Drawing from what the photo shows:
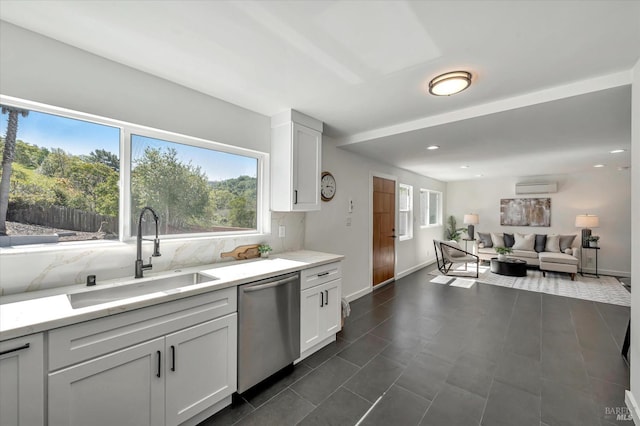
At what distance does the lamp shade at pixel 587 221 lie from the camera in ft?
18.0

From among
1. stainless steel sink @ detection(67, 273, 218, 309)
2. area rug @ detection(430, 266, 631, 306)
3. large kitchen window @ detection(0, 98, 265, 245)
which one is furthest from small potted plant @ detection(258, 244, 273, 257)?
area rug @ detection(430, 266, 631, 306)

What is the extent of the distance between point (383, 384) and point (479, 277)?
14.1 feet

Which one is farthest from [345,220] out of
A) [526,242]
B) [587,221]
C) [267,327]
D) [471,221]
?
[587,221]

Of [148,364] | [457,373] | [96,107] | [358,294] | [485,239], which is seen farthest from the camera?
[485,239]

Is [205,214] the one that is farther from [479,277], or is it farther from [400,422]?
[479,277]

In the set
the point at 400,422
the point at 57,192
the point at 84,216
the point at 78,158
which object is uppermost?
the point at 78,158

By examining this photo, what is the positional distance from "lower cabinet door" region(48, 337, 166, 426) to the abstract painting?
26.4 ft

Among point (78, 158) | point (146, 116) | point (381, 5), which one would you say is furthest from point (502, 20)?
point (78, 158)

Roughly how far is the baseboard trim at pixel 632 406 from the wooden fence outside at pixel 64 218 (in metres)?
3.78

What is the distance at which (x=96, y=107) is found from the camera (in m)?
1.72

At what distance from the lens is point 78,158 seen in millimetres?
1756

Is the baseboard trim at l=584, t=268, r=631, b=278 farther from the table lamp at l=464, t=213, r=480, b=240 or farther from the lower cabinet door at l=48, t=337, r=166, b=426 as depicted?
the lower cabinet door at l=48, t=337, r=166, b=426

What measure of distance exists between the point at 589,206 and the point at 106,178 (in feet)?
28.8

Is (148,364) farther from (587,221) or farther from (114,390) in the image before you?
(587,221)
